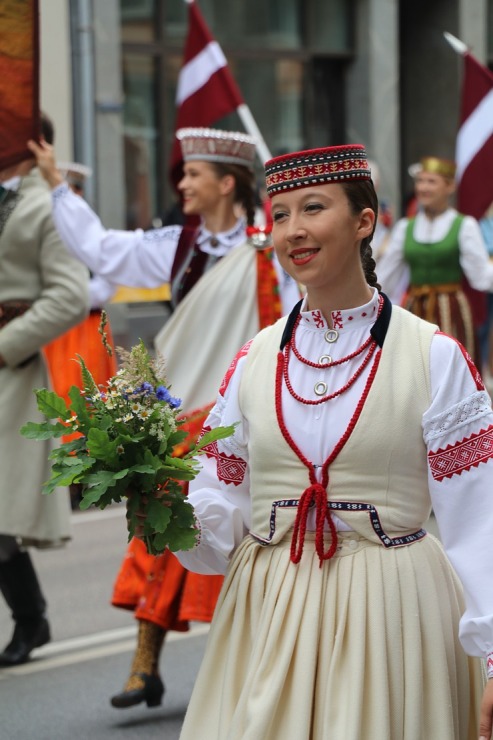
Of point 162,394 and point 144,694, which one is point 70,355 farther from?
point 162,394

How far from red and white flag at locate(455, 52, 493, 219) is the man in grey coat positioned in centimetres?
405

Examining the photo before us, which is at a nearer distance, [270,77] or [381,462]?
[381,462]

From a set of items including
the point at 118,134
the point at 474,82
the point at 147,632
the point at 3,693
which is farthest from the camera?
the point at 118,134

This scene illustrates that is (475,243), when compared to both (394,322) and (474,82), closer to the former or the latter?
(474,82)

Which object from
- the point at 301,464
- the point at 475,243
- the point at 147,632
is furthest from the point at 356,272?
the point at 475,243

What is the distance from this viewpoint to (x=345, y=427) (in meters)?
2.76

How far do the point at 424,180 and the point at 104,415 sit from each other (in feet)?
22.5

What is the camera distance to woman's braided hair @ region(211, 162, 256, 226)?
5.25m

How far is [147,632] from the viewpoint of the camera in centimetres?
482

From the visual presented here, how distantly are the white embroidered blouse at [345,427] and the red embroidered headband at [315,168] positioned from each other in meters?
0.27

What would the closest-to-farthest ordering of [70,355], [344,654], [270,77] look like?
[344,654] < [70,355] < [270,77]

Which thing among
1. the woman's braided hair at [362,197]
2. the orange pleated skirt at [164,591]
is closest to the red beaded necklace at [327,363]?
the woman's braided hair at [362,197]

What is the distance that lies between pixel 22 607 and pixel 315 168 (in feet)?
10.3

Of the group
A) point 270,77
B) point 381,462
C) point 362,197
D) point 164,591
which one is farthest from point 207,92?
point 270,77
